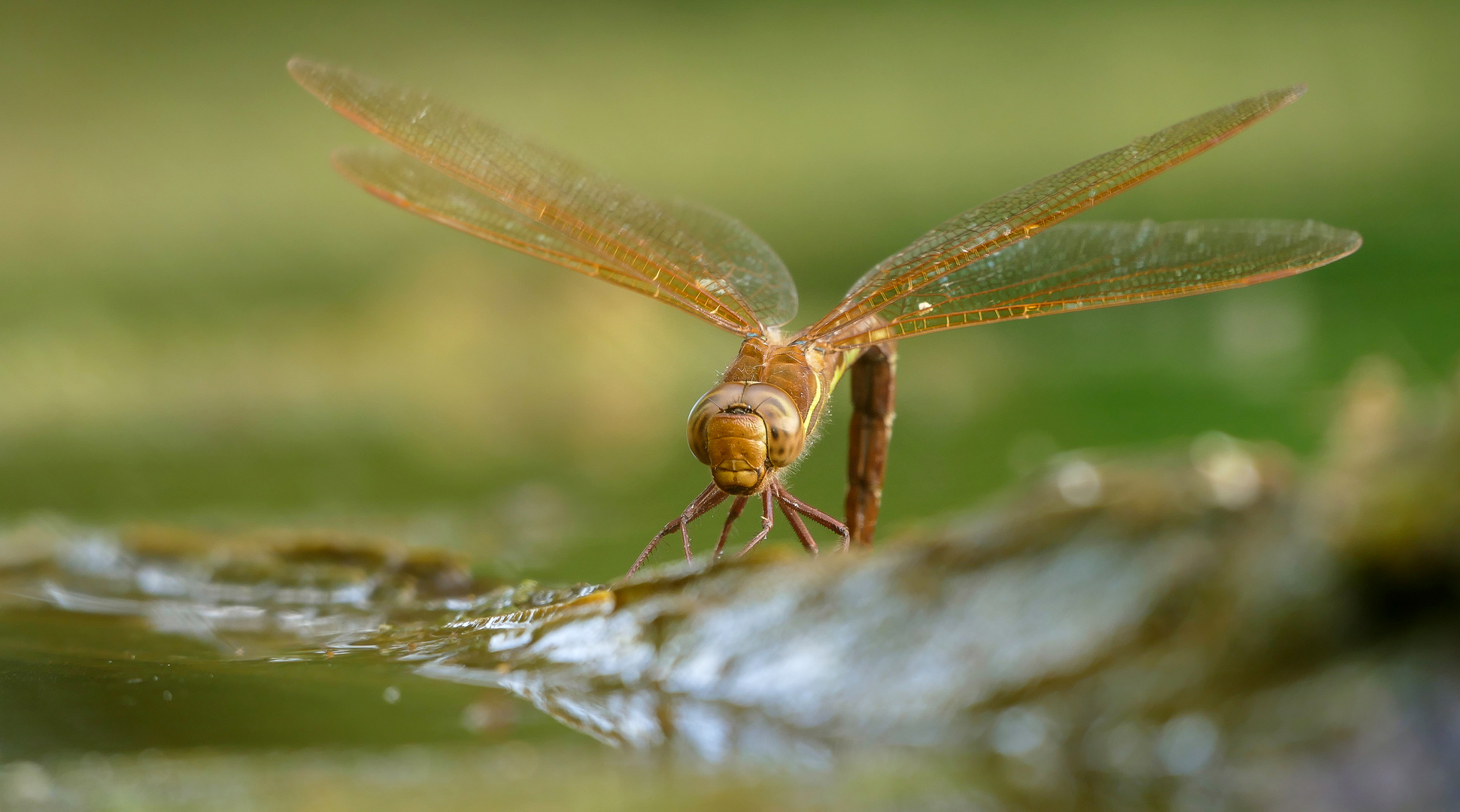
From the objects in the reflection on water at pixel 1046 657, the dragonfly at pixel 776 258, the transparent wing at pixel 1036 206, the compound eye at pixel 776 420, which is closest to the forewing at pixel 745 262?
the dragonfly at pixel 776 258

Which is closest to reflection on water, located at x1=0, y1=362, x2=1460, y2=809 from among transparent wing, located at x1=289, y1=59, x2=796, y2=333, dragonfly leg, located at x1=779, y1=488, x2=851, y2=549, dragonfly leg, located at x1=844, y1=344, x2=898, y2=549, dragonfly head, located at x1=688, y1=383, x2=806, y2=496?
dragonfly head, located at x1=688, y1=383, x2=806, y2=496

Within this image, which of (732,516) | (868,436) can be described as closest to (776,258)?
(868,436)

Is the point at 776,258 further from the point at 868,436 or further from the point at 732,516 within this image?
the point at 732,516

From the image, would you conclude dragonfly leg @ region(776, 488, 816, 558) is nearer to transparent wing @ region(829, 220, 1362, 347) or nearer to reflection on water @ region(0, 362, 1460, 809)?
transparent wing @ region(829, 220, 1362, 347)

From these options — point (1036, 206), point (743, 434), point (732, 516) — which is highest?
point (1036, 206)

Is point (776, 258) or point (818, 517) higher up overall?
point (776, 258)

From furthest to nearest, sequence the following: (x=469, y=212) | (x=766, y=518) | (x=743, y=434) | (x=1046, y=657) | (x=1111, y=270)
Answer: (x=469, y=212)
(x=1111, y=270)
(x=766, y=518)
(x=743, y=434)
(x=1046, y=657)

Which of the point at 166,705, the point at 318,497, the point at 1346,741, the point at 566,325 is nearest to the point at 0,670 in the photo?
the point at 166,705

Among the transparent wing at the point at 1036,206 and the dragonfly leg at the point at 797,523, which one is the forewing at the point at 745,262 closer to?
the transparent wing at the point at 1036,206

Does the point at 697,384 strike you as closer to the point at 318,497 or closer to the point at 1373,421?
the point at 318,497
